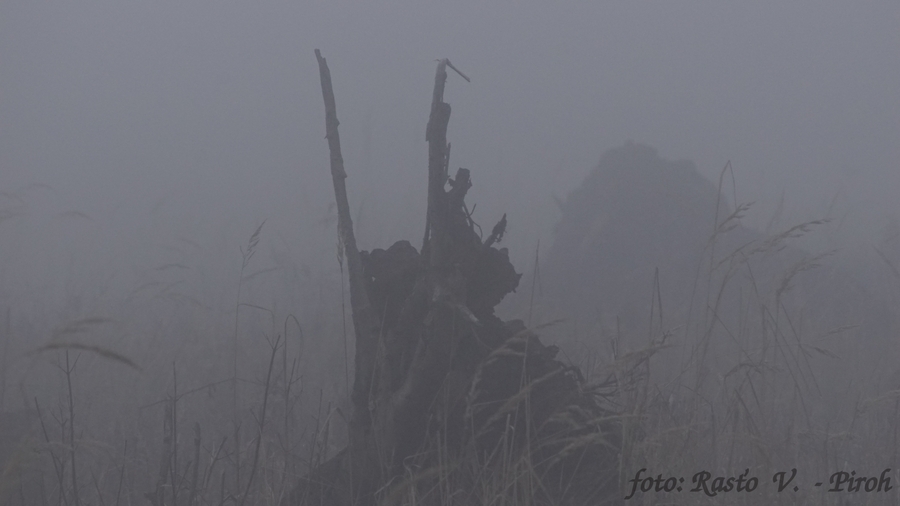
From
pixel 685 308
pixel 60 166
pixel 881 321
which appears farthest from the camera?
pixel 60 166

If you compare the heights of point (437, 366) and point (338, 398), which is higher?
point (437, 366)

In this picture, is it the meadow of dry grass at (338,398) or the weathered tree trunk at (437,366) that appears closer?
the meadow of dry grass at (338,398)

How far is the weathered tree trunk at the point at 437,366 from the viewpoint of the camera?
237 cm

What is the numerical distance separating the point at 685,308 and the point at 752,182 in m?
7.14

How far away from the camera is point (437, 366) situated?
Answer: 2410 mm

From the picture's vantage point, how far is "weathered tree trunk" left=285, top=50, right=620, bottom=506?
2.37 meters

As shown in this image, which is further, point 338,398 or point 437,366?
point 338,398

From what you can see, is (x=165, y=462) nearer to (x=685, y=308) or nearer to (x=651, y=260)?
(x=685, y=308)

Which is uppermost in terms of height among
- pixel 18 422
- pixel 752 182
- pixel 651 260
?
pixel 752 182

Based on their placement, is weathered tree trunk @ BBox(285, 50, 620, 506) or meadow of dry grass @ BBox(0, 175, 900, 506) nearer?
meadow of dry grass @ BBox(0, 175, 900, 506)

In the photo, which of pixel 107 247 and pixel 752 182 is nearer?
pixel 107 247

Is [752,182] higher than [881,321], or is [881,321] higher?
[752,182]

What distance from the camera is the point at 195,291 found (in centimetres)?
734

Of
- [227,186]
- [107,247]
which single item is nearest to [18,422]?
[107,247]
